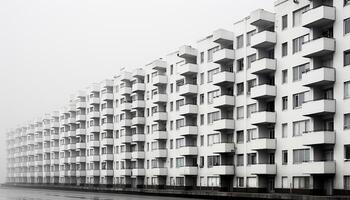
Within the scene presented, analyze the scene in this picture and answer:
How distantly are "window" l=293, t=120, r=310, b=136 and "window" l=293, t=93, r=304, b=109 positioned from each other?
185cm

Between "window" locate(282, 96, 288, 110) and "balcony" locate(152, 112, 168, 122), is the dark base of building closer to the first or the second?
"window" locate(282, 96, 288, 110)

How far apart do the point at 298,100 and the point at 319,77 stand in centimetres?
685

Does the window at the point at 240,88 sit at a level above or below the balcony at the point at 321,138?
above

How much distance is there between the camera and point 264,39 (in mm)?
60844

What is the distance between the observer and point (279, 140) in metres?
60.4

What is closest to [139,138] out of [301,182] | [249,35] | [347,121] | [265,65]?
[249,35]

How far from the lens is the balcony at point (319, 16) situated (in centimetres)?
5166

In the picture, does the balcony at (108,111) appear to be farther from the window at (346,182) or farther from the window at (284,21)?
the window at (346,182)

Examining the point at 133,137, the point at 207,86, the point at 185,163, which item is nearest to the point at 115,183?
the point at 133,137

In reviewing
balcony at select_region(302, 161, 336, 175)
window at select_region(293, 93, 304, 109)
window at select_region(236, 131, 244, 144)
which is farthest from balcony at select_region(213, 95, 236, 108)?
balcony at select_region(302, 161, 336, 175)

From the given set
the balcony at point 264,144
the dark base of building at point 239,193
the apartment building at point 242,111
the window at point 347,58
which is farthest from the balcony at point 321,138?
the balcony at point 264,144

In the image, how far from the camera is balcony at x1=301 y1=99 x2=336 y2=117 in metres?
51.5

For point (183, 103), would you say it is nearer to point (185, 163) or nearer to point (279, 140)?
point (185, 163)

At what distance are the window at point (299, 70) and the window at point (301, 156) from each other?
25.3 ft
